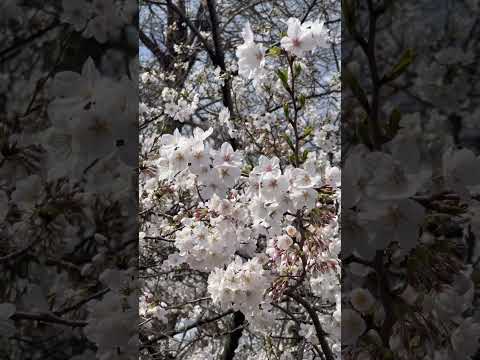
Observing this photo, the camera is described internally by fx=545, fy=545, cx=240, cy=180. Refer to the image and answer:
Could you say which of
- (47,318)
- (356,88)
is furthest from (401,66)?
(47,318)

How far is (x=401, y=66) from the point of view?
2.25 ft

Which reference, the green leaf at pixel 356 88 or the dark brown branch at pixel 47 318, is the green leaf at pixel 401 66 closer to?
the green leaf at pixel 356 88

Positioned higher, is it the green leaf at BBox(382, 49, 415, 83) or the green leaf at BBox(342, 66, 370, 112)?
the green leaf at BBox(382, 49, 415, 83)

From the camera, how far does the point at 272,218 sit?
1224 mm

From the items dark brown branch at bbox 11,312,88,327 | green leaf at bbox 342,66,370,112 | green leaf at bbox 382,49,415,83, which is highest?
Result: green leaf at bbox 382,49,415,83

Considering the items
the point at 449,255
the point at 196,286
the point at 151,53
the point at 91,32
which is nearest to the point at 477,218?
the point at 449,255

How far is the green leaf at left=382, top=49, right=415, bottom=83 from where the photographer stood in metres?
0.69

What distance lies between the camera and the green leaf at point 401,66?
0.69 metres

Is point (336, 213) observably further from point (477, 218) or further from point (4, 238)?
point (4, 238)

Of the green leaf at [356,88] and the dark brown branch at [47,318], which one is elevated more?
the green leaf at [356,88]

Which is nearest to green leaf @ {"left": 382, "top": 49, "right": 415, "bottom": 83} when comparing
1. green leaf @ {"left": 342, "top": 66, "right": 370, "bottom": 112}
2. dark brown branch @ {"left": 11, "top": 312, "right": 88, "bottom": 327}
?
green leaf @ {"left": 342, "top": 66, "right": 370, "bottom": 112}

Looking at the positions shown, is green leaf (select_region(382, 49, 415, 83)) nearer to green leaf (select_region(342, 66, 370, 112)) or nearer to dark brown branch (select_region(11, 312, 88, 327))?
green leaf (select_region(342, 66, 370, 112))

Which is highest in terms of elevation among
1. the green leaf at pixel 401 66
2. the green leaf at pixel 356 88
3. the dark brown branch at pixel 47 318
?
the green leaf at pixel 401 66

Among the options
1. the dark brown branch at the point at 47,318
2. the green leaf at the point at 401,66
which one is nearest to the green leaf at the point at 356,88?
the green leaf at the point at 401,66
